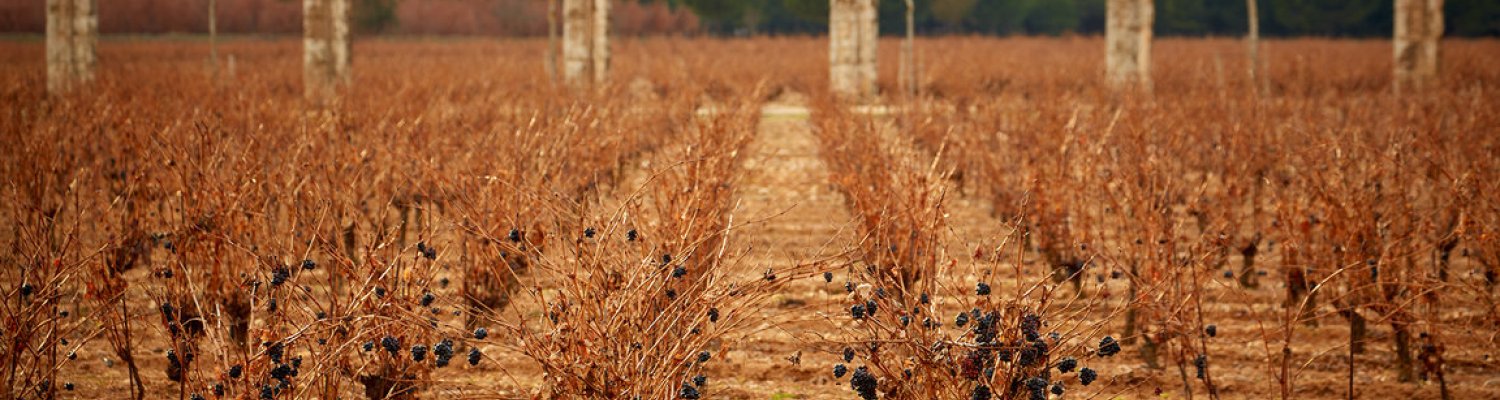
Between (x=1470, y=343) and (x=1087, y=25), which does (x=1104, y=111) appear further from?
(x=1087, y=25)

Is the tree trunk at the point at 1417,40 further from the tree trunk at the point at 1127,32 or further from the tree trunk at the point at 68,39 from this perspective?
the tree trunk at the point at 68,39

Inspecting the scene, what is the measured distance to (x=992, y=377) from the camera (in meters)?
2.75

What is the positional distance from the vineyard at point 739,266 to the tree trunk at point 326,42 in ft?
14.8

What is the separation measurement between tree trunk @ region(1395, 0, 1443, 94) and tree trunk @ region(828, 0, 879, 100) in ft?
18.8

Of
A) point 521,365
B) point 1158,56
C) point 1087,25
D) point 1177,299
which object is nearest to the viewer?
point 1177,299

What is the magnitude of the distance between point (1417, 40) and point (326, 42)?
12084mm

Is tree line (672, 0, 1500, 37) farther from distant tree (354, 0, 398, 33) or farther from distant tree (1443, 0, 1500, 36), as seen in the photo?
distant tree (354, 0, 398, 33)

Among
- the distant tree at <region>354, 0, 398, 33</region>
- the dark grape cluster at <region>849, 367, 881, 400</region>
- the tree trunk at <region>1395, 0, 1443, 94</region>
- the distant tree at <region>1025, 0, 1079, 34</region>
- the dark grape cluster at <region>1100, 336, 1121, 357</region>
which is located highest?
the distant tree at <region>1025, 0, 1079, 34</region>

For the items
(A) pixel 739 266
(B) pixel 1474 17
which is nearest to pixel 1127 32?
(A) pixel 739 266

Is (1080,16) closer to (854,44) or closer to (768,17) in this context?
(768,17)

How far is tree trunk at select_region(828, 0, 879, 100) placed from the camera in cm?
1534

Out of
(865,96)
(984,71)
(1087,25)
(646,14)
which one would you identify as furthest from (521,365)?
(1087,25)

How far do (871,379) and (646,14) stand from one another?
34.5 meters

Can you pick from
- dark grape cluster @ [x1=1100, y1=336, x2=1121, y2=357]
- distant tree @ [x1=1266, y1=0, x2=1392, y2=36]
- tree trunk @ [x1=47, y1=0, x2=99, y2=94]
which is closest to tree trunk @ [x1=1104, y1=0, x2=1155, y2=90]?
tree trunk @ [x1=47, y1=0, x2=99, y2=94]
